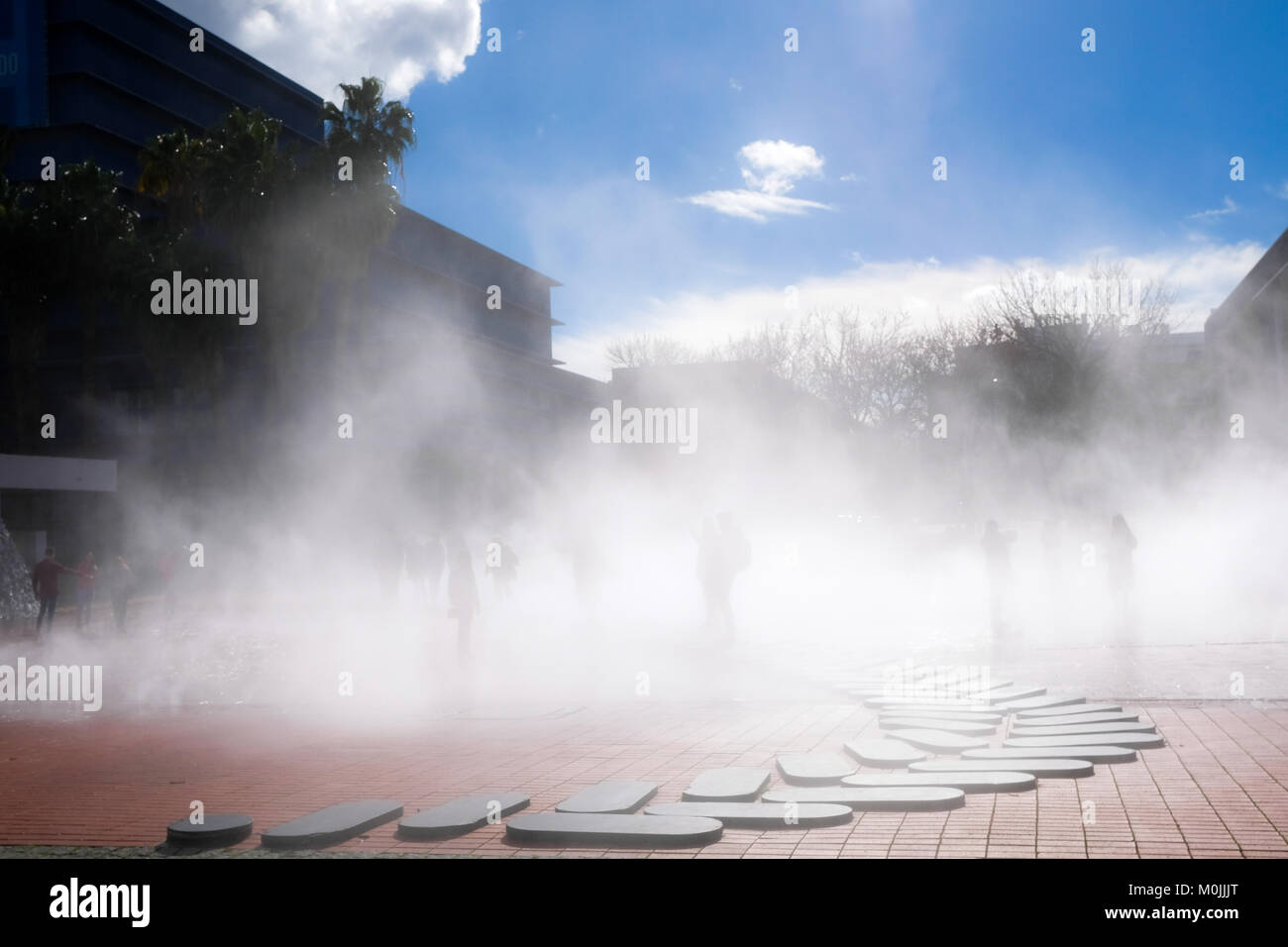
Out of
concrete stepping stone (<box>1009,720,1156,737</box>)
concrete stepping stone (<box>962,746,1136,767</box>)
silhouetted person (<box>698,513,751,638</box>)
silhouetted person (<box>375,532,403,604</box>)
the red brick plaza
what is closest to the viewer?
the red brick plaza

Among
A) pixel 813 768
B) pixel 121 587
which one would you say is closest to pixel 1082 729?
pixel 813 768

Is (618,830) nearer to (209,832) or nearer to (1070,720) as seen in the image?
(209,832)

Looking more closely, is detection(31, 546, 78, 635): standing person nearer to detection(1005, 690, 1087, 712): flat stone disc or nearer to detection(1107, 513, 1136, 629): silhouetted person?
detection(1005, 690, 1087, 712): flat stone disc

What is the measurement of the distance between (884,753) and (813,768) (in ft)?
1.94

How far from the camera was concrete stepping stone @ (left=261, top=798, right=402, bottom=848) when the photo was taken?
5.05 metres

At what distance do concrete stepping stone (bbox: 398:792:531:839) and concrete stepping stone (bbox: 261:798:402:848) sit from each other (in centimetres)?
17

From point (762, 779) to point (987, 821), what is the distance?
129cm

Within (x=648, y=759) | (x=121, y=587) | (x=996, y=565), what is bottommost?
(x=648, y=759)

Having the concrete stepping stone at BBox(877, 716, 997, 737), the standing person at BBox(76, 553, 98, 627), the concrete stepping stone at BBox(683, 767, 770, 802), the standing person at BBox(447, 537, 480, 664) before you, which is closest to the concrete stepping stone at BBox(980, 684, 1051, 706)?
the concrete stepping stone at BBox(877, 716, 997, 737)

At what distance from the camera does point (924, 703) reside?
857 centimetres

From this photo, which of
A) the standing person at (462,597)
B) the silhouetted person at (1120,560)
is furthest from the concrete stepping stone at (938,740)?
the silhouetted person at (1120,560)

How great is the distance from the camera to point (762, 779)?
6012mm
